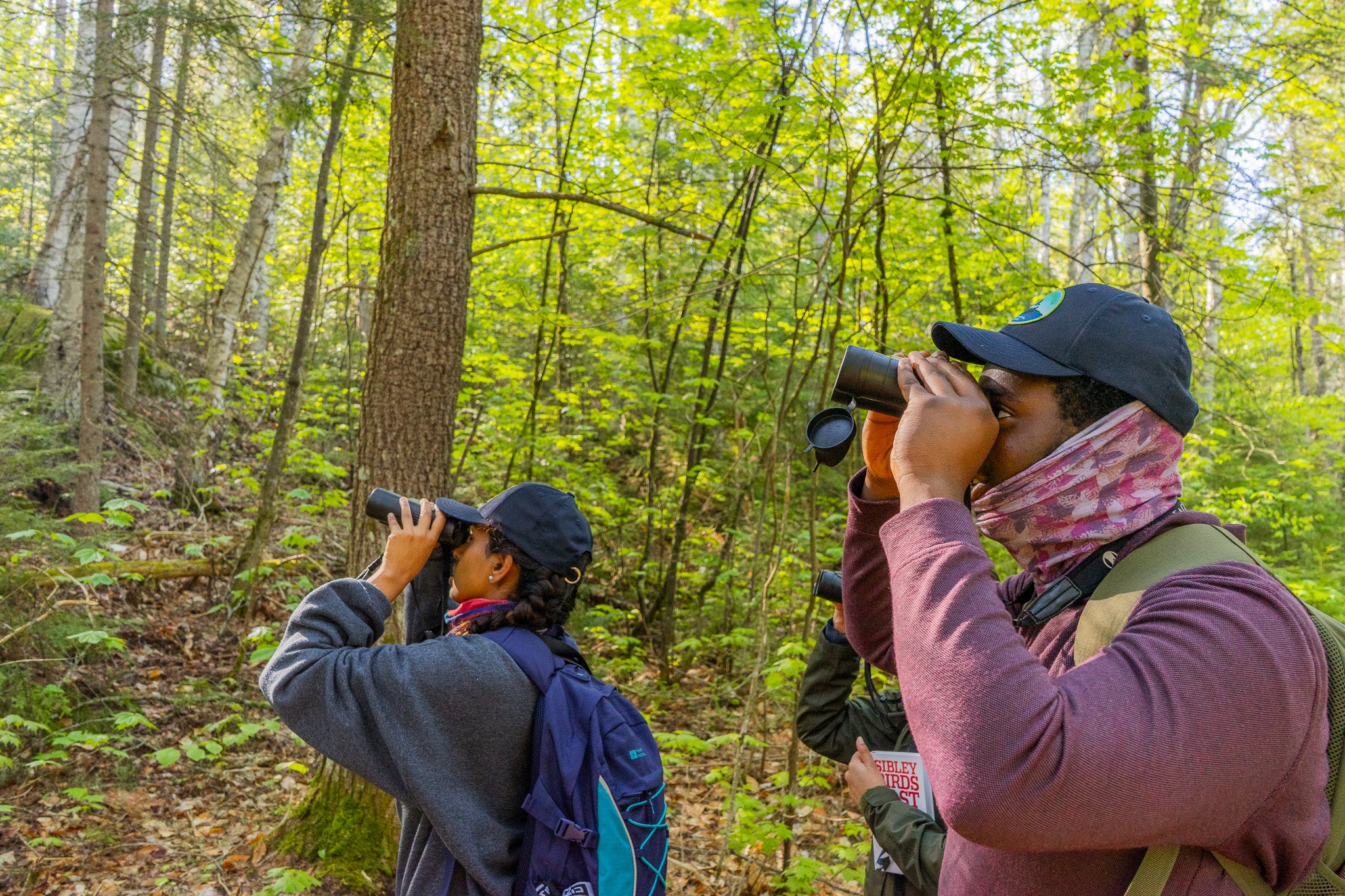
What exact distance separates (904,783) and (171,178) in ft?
35.5

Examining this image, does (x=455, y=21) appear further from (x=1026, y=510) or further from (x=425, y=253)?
(x=1026, y=510)

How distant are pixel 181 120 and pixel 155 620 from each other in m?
4.79

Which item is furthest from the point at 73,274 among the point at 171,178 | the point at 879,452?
the point at 879,452

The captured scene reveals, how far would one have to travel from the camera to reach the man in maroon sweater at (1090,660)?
0.94 metres

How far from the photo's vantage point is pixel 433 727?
1.93 meters

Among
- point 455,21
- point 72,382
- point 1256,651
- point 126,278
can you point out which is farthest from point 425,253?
point 126,278

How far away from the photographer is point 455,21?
4.29 metres

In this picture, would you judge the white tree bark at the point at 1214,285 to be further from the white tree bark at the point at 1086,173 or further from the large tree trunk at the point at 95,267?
the large tree trunk at the point at 95,267

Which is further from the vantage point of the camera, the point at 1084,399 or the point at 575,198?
the point at 575,198

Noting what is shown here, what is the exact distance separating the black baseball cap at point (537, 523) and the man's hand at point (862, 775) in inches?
43.8

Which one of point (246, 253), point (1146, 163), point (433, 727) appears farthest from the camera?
point (246, 253)

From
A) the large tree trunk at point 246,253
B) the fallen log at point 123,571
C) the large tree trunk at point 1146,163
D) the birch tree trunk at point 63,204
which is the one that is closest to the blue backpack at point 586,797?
the fallen log at point 123,571

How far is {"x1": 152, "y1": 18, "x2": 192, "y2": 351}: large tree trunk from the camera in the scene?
866cm

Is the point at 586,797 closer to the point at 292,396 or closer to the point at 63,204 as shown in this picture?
the point at 292,396
